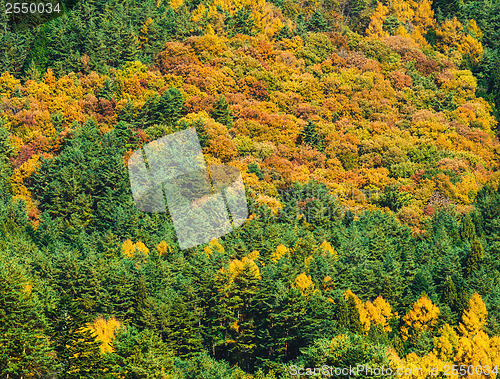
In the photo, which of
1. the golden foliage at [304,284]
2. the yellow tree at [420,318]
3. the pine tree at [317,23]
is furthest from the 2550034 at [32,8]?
the yellow tree at [420,318]

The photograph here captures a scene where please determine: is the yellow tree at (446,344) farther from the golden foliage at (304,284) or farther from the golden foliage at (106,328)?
the golden foliage at (106,328)

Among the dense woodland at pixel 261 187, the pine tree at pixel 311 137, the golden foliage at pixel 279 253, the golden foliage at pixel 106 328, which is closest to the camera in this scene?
the golden foliage at pixel 106 328

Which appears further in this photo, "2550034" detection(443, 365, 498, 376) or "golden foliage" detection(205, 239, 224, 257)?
"golden foliage" detection(205, 239, 224, 257)

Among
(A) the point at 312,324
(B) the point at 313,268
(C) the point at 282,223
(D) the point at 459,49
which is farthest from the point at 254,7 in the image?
(A) the point at 312,324

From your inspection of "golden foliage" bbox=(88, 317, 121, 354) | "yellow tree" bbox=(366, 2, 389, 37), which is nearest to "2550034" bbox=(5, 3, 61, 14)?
"yellow tree" bbox=(366, 2, 389, 37)

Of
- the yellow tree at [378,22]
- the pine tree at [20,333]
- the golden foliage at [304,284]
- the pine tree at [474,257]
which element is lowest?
the yellow tree at [378,22]

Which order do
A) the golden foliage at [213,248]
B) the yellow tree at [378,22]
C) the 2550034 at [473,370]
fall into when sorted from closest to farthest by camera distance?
the 2550034 at [473,370]
the golden foliage at [213,248]
the yellow tree at [378,22]

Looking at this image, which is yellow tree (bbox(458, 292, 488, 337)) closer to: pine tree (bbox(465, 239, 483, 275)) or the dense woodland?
the dense woodland
